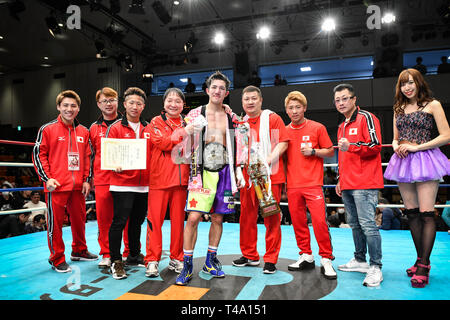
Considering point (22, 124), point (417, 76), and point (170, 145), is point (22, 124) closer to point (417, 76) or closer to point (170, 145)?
point (170, 145)

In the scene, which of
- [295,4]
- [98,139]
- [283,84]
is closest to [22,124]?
[283,84]

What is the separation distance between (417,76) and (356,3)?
876cm

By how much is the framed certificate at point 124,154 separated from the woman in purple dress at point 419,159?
1939mm

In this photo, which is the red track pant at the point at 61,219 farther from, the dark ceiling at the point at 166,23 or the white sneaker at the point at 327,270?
the dark ceiling at the point at 166,23

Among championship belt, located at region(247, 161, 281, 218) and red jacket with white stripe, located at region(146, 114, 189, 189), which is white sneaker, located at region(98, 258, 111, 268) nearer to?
red jacket with white stripe, located at region(146, 114, 189, 189)

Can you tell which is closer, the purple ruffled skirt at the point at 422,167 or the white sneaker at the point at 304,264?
the purple ruffled skirt at the point at 422,167

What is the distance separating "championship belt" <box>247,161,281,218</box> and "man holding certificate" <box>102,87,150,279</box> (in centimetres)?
91

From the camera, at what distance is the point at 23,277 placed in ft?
7.43

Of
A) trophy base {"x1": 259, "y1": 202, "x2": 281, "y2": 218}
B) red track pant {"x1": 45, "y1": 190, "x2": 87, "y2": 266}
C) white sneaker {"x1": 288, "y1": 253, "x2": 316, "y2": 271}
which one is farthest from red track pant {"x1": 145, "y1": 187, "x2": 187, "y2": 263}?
white sneaker {"x1": 288, "y1": 253, "x2": 316, "y2": 271}

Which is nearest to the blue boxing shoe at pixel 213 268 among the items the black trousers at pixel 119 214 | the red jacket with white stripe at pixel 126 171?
the black trousers at pixel 119 214

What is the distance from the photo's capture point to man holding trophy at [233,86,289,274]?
2.36m

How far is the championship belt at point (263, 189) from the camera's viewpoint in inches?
91.1

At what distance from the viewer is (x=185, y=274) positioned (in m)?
2.12

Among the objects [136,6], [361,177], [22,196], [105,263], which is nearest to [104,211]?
[105,263]
